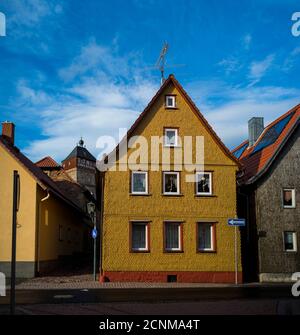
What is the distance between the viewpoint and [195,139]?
25.2 metres

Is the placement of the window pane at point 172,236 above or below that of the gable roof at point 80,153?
below

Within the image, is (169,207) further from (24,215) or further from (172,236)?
(24,215)

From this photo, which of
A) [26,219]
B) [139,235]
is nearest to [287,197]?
[139,235]

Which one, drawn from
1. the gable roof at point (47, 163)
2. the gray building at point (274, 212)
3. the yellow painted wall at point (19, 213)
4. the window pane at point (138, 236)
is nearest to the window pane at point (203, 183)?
the gray building at point (274, 212)

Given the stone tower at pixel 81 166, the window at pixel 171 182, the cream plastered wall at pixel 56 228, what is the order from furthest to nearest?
1. the stone tower at pixel 81 166
2. the cream plastered wall at pixel 56 228
3. the window at pixel 171 182

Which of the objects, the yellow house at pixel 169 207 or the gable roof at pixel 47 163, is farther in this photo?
the gable roof at pixel 47 163

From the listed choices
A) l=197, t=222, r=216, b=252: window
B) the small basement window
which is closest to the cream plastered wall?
the small basement window

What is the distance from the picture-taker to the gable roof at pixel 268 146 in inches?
1021

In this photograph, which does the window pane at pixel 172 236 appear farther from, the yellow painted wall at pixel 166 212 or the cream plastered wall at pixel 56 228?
the cream plastered wall at pixel 56 228

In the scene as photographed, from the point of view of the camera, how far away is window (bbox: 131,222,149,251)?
24041mm

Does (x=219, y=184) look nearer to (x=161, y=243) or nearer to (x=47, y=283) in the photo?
(x=161, y=243)

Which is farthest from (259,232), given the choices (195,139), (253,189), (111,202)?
(111,202)

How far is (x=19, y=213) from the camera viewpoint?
2488 cm

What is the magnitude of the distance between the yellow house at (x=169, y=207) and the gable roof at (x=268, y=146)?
6.93ft
